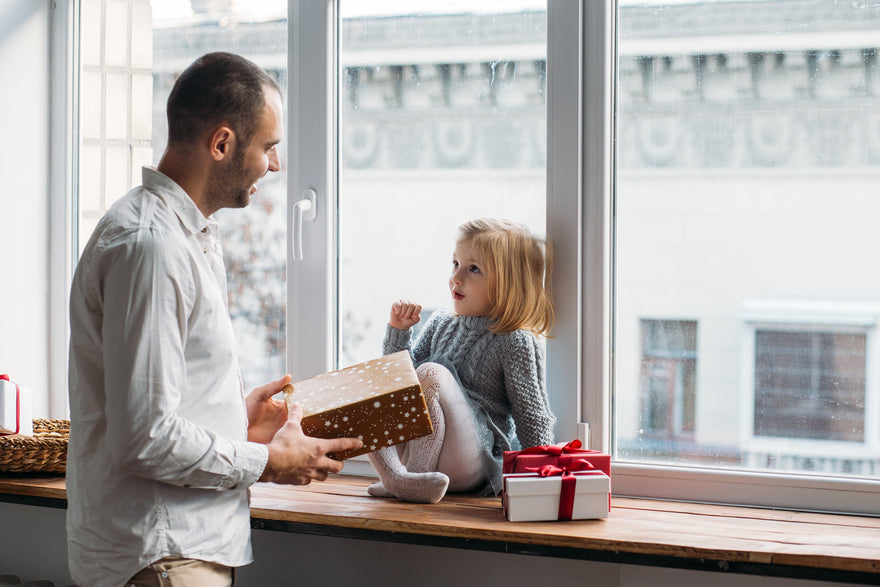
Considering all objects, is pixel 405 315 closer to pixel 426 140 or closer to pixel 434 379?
pixel 434 379

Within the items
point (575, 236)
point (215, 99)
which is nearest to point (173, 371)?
point (215, 99)

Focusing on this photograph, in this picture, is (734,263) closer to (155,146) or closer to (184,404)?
(184,404)

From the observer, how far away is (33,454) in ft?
5.95

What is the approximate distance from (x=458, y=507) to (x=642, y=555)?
0.39 metres

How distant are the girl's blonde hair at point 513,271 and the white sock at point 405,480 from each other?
0.34 m

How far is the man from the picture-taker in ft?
3.58

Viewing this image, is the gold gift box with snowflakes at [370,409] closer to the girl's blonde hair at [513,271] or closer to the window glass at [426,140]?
the girl's blonde hair at [513,271]

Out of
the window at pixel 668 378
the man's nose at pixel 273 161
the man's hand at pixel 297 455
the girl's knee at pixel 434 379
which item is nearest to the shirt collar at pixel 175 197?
the man's nose at pixel 273 161

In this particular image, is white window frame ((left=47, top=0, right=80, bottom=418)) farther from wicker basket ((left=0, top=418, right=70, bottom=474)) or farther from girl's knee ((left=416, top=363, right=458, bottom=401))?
girl's knee ((left=416, top=363, right=458, bottom=401))

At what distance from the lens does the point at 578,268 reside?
5.96 ft

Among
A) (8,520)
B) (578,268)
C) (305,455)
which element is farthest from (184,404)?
(8,520)

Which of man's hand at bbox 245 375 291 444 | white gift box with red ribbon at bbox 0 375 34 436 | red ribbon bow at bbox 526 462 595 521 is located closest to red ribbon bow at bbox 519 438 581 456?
red ribbon bow at bbox 526 462 595 521

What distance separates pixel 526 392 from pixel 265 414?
1.79 ft

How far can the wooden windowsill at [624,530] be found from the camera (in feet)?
4.47
